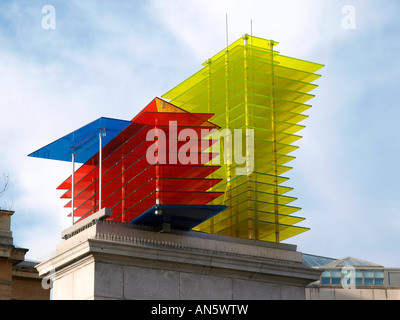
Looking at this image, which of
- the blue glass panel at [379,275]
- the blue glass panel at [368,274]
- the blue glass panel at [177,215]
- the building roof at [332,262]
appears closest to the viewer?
the blue glass panel at [177,215]

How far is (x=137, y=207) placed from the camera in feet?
134

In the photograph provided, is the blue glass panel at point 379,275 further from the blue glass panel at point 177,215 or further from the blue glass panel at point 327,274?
the blue glass panel at point 177,215

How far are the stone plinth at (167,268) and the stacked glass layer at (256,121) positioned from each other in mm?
1957

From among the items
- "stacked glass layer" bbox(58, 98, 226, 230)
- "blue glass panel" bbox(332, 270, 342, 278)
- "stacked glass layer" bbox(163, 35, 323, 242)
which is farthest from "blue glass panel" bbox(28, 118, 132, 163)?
"blue glass panel" bbox(332, 270, 342, 278)

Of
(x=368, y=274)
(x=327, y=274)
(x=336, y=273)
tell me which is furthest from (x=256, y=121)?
(x=368, y=274)

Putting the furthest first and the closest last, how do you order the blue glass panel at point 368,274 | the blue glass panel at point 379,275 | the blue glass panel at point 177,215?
the blue glass panel at point 379,275 → the blue glass panel at point 368,274 → the blue glass panel at point 177,215

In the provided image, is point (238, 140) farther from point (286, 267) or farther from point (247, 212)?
point (286, 267)

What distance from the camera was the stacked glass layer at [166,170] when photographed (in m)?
39.7

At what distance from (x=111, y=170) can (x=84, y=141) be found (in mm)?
2027

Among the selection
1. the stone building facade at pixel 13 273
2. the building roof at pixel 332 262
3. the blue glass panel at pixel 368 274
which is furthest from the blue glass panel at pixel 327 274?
the stone building facade at pixel 13 273

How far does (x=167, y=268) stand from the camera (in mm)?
39281

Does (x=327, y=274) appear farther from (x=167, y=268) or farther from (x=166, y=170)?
(x=166, y=170)

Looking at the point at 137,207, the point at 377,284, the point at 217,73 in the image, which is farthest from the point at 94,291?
the point at 377,284

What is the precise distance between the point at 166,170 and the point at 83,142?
17.5 feet
